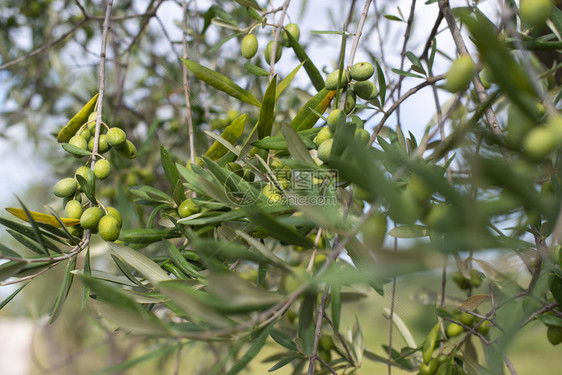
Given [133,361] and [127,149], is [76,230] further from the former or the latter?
[133,361]

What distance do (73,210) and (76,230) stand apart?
0.04 m

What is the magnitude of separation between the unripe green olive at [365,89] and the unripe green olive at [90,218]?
425 mm

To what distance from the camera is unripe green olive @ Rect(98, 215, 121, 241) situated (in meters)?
0.62

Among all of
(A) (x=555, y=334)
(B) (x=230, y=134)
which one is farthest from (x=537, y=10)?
(A) (x=555, y=334)

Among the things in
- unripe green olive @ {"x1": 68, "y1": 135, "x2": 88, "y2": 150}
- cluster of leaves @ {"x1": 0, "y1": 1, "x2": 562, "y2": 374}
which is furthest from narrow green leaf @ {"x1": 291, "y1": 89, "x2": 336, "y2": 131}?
unripe green olive @ {"x1": 68, "y1": 135, "x2": 88, "y2": 150}

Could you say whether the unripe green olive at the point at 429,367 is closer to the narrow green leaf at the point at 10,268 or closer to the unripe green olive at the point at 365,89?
the unripe green olive at the point at 365,89

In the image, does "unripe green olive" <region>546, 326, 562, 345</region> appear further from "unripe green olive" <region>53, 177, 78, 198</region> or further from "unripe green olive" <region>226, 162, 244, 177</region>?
"unripe green olive" <region>53, 177, 78, 198</region>

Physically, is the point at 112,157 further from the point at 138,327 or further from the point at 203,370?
the point at 203,370

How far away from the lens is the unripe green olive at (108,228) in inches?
24.3

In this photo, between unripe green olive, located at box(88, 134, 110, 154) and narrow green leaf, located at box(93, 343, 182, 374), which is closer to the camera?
narrow green leaf, located at box(93, 343, 182, 374)

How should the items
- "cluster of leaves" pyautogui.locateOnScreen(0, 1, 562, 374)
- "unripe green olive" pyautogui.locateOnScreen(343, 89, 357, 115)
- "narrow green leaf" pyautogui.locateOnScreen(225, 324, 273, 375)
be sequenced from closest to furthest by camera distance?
"cluster of leaves" pyautogui.locateOnScreen(0, 1, 562, 374)
"narrow green leaf" pyautogui.locateOnScreen(225, 324, 273, 375)
"unripe green olive" pyautogui.locateOnScreen(343, 89, 357, 115)

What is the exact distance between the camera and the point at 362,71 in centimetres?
60

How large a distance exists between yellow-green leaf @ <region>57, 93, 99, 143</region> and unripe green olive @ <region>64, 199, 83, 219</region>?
0.15 m

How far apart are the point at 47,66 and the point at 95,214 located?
1958 millimetres
